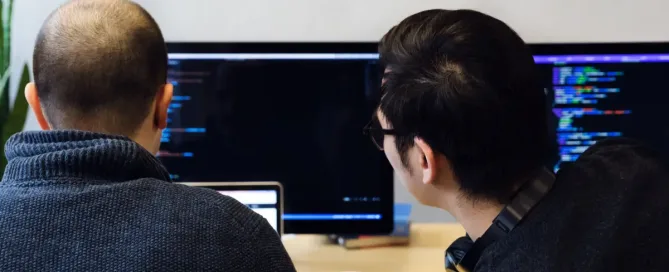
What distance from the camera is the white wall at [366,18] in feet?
5.90

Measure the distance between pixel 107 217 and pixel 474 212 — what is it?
1.54ft

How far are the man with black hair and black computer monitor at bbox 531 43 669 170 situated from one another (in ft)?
1.17

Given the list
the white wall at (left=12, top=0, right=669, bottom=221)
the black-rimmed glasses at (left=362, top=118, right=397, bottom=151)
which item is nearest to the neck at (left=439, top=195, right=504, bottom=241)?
the black-rimmed glasses at (left=362, top=118, right=397, bottom=151)

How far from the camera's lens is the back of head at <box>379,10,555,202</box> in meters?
0.83

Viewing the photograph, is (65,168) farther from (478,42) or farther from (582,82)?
(582,82)

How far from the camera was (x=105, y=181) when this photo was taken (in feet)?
2.45

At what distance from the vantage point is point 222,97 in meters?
1.28

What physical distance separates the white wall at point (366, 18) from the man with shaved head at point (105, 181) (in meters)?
0.93

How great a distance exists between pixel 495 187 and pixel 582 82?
0.48 metres

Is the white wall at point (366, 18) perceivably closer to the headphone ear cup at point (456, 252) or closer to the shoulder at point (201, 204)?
the headphone ear cup at point (456, 252)

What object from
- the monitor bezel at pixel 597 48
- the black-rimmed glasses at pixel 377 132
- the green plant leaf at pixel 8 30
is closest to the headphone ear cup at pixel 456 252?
the black-rimmed glasses at pixel 377 132

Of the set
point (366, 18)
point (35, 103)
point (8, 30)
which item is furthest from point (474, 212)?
point (8, 30)

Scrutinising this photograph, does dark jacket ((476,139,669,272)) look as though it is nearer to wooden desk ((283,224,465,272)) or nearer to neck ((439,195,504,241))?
neck ((439,195,504,241))

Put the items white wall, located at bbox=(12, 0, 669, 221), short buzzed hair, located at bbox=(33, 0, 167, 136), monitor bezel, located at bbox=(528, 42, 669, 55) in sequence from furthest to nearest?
white wall, located at bbox=(12, 0, 669, 221) < monitor bezel, located at bbox=(528, 42, 669, 55) < short buzzed hair, located at bbox=(33, 0, 167, 136)
